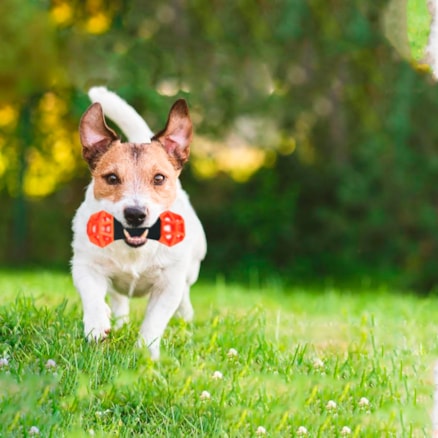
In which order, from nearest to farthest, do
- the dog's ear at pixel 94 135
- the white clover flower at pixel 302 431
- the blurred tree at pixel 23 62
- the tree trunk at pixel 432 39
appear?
the tree trunk at pixel 432 39 < the white clover flower at pixel 302 431 < the dog's ear at pixel 94 135 < the blurred tree at pixel 23 62

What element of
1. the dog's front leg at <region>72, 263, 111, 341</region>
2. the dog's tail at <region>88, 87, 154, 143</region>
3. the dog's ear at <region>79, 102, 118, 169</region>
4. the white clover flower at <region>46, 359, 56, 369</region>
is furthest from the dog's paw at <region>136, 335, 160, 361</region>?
the dog's tail at <region>88, 87, 154, 143</region>

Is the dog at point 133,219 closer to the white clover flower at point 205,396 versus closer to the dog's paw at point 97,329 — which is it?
the dog's paw at point 97,329

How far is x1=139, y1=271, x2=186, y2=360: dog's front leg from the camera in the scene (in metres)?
4.00

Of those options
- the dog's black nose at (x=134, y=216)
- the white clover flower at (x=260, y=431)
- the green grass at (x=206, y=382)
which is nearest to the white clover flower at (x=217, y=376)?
the green grass at (x=206, y=382)

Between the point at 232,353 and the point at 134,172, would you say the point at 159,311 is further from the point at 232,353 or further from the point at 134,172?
the point at 134,172

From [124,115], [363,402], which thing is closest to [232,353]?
[363,402]

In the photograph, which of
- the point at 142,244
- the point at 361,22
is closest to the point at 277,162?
the point at 361,22

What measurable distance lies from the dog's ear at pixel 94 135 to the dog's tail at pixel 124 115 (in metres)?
0.69

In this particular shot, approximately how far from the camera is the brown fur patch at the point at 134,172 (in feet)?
12.5

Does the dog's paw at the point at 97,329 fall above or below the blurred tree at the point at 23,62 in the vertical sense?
below

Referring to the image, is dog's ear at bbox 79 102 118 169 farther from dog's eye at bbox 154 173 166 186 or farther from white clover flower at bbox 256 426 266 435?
white clover flower at bbox 256 426 266 435

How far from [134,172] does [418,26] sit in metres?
1.43

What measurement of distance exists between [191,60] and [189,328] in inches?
337

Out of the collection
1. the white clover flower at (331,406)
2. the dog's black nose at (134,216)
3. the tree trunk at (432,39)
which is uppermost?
the tree trunk at (432,39)
